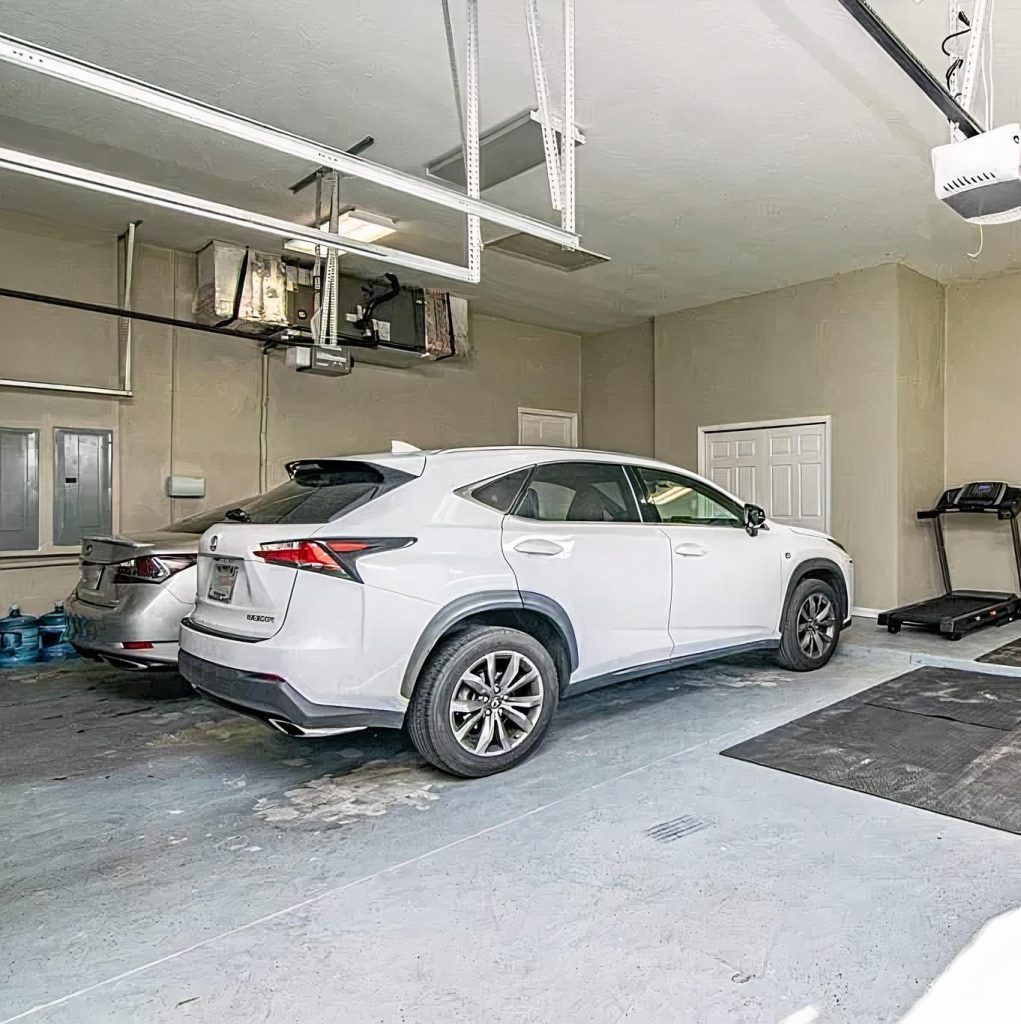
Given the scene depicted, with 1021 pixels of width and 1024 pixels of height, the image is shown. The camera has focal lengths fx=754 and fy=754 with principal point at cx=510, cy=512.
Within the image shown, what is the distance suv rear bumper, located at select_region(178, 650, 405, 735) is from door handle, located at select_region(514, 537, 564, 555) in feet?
2.89

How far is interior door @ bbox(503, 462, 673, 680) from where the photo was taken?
339 cm

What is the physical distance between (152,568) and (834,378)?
19.8ft

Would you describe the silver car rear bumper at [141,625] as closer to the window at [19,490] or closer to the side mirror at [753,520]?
the window at [19,490]

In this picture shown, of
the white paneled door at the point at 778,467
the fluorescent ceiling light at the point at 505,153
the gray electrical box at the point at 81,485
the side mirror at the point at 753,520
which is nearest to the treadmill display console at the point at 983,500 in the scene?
the white paneled door at the point at 778,467

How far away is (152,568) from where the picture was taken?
4086mm

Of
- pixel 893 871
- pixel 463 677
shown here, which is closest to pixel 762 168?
pixel 463 677

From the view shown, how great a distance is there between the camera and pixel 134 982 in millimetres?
1859

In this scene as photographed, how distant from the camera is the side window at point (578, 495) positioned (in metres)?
3.52

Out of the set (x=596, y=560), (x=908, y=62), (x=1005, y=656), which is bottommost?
(x=1005, y=656)

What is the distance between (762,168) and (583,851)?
4299 millimetres

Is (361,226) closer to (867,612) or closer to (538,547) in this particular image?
(538,547)

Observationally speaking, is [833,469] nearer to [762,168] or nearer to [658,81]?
[762,168]

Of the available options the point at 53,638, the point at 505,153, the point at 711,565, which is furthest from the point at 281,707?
the point at 53,638

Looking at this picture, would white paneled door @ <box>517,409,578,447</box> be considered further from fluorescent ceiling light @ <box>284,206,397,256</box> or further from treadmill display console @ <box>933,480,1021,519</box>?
treadmill display console @ <box>933,480,1021,519</box>
